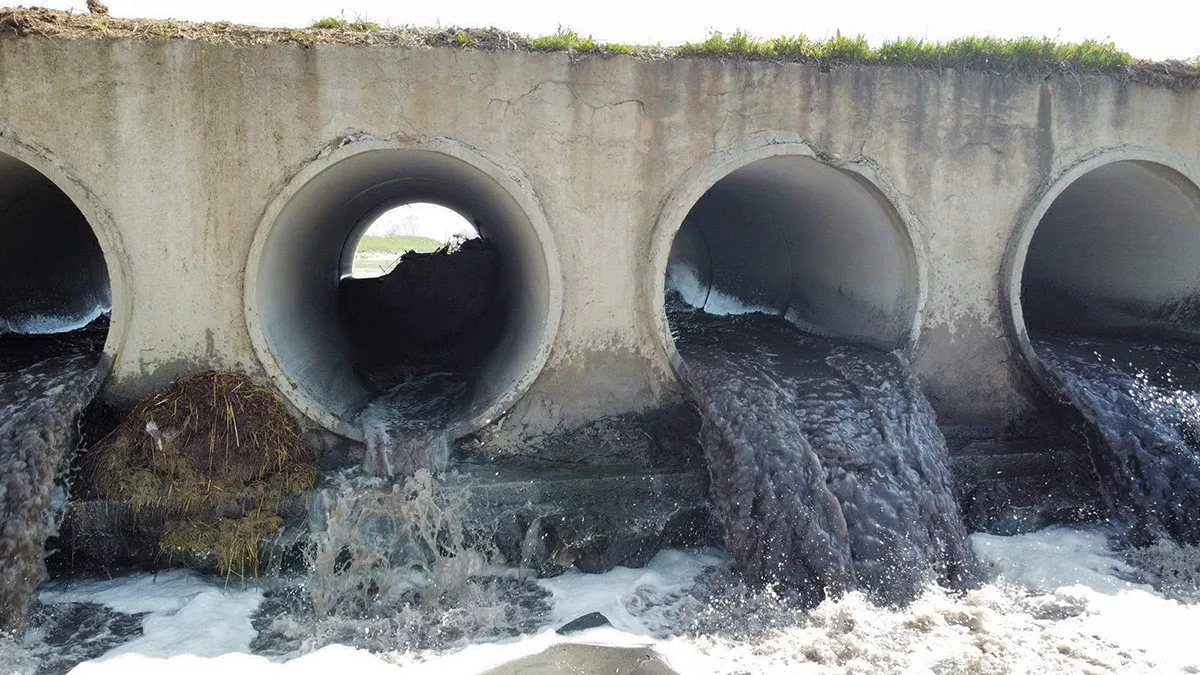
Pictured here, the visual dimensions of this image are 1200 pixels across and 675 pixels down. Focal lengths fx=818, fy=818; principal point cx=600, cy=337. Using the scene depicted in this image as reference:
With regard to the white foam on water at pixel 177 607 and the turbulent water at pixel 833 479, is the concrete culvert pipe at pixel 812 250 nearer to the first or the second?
the turbulent water at pixel 833 479

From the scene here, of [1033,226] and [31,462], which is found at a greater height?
[1033,226]

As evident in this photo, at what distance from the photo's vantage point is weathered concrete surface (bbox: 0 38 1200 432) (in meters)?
5.24

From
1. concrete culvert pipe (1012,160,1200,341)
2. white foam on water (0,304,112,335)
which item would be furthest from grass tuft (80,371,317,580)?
concrete culvert pipe (1012,160,1200,341)

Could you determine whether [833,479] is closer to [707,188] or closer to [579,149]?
[707,188]

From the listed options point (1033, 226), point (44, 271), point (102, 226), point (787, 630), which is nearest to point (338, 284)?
point (44, 271)

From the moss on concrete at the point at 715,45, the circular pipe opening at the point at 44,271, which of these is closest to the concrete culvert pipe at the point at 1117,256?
the moss on concrete at the point at 715,45

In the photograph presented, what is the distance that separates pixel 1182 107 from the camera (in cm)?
650

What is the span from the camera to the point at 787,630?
14.1 feet

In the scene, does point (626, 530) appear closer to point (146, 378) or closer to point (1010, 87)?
point (146, 378)

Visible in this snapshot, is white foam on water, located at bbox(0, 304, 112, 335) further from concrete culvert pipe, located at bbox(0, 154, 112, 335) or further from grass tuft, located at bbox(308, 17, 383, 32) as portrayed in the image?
grass tuft, located at bbox(308, 17, 383, 32)

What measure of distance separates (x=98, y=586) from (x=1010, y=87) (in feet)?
23.3

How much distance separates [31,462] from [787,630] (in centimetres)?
430

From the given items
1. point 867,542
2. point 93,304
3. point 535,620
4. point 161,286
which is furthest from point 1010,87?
point 93,304

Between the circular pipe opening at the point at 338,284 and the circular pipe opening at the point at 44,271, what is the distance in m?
1.80
